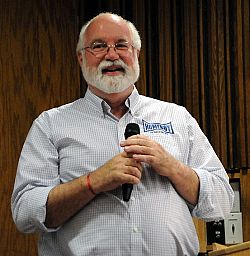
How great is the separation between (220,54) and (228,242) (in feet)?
2.80

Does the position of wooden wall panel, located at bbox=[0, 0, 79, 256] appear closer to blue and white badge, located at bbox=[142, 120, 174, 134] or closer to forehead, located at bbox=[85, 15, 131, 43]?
forehead, located at bbox=[85, 15, 131, 43]

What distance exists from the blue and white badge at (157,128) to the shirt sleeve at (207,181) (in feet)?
0.26

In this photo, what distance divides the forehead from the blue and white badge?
274mm

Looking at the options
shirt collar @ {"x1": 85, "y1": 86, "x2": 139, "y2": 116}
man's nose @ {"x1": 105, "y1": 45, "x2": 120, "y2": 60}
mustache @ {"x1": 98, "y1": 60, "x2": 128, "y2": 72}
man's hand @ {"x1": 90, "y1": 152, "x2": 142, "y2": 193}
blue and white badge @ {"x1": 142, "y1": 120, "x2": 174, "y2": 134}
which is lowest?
man's hand @ {"x1": 90, "y1": 152, "x2": 142, "y2": 193}

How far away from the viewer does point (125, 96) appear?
6.59 feet

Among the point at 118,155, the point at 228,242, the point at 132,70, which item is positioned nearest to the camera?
the point at 118,155

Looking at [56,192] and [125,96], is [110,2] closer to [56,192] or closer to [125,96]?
[125,96]

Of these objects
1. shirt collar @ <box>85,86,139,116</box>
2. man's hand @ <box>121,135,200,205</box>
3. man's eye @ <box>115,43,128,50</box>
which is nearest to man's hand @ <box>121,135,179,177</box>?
man's hand @ <box>121,135,200,205</box>

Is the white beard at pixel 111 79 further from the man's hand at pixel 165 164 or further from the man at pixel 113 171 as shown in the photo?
the man's hand at pixel 165 164

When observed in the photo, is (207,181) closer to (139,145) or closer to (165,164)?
Result: (165,164)

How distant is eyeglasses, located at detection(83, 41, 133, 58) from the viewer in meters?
1.96

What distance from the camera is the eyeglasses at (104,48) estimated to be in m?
1.96

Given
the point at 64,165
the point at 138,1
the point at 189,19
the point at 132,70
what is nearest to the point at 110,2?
the point at 138,1

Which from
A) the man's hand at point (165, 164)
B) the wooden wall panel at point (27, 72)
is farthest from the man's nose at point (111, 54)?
the wooden wall panel at point (27, 72)
